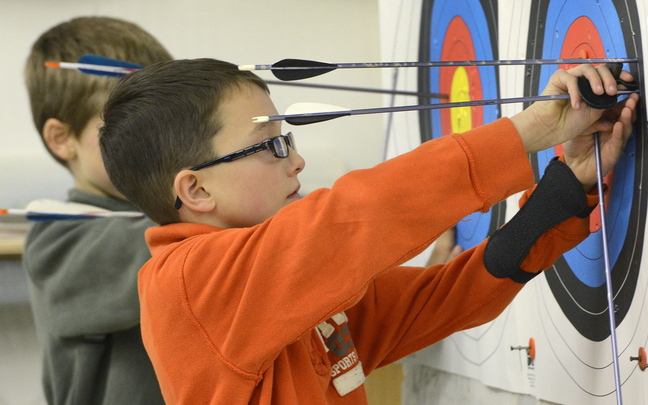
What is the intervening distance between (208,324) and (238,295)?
5 centimetres

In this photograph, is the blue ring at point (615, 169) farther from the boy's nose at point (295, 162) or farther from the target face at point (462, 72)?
the boy's nose at point (295, 162)

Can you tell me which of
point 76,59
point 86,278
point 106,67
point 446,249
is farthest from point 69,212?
point 446,249

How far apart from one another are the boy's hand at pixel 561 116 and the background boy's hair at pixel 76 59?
939 millimetres

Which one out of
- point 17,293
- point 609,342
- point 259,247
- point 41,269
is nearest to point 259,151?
point 259,247

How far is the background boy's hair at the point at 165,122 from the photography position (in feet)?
2.55

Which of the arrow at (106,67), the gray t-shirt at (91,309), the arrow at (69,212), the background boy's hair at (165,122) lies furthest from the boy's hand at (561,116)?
the arrow at (69,212)

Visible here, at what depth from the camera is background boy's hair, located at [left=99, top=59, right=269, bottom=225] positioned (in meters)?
0.78

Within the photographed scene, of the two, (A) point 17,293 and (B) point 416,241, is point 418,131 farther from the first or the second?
(A) point 17,293

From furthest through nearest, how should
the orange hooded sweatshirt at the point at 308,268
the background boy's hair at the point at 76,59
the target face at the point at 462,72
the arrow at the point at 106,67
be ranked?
the background boy's hair at the point at 76,59 → the arrow at the point at 106,67 → the target face at the point at 462,72 → the orange hooded sweatshirt at the point at 308,268

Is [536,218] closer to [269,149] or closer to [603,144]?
[603,144]

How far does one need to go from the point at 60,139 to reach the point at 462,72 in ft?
2.60

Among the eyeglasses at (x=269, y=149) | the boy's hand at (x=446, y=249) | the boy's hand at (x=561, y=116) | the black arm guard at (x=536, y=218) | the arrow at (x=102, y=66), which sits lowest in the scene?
the boy's hand at (x=446, y=249)

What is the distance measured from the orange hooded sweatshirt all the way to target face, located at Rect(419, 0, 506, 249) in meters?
0.36

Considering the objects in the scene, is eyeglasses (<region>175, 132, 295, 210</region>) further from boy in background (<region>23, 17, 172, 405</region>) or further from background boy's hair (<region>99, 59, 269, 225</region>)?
boy in background (<region>23, 17, 172, 405</region>)
